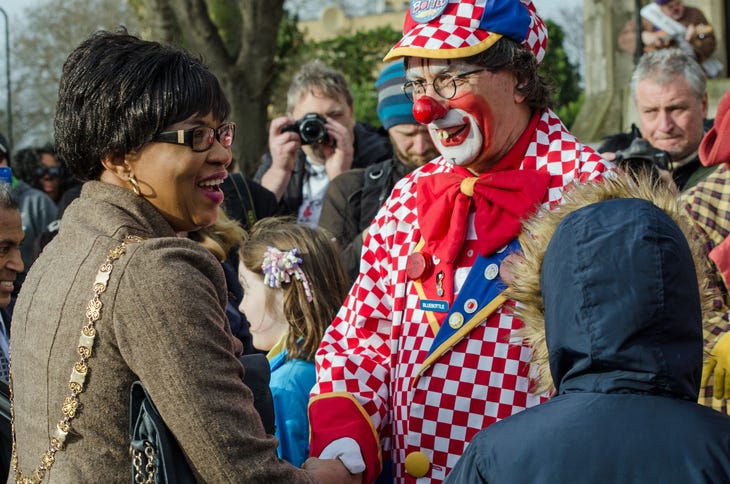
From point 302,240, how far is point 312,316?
0.30 metres

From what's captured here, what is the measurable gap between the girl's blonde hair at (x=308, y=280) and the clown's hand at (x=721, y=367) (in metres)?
1.29

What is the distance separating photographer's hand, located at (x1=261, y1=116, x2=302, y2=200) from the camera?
5.07 meters

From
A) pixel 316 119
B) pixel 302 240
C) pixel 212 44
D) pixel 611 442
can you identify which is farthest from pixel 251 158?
pixel 611 442

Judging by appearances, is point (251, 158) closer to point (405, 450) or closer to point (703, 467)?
point (405, 450)

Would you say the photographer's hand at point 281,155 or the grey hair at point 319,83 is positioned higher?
the grey hair at point 319,83

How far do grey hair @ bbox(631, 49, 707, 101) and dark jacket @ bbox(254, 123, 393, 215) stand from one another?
1.49 m

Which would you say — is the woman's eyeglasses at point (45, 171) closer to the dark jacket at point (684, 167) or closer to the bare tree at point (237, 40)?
the bare tree at point (237, 40)

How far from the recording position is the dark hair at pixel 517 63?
102 inches

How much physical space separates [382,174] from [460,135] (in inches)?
72.5

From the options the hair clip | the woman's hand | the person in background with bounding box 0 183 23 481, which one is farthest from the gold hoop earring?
the person in background with bounding box 0 183 23 481

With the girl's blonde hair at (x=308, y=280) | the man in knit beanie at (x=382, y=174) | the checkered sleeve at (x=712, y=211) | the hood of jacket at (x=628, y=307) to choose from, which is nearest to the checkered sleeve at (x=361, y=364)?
the girl's blonde hair at (x=308, y=280)

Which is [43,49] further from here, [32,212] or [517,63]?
[517,63]

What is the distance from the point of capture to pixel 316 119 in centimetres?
502

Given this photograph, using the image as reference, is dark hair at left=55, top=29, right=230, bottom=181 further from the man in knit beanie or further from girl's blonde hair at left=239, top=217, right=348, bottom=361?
the man in knit beanie
